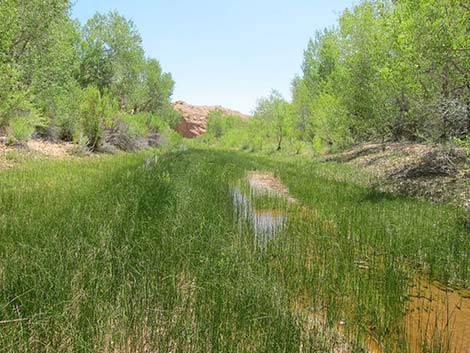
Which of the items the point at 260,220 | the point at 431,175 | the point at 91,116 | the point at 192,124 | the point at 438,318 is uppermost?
the point at 192,124

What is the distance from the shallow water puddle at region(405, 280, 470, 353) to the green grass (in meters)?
0.18

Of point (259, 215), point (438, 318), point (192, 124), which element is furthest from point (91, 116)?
point (192, 124)

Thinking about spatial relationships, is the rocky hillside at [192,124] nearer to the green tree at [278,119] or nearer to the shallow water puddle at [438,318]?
the green tree at [278,119]

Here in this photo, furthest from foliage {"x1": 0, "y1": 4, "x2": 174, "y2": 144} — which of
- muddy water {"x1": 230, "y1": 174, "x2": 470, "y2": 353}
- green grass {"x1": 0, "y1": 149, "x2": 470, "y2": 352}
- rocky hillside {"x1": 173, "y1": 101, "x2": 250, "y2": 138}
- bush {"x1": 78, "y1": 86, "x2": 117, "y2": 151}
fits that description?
rocky hillside {"x1": 173, "y1": 101, "x2": 250, "y2": 138}

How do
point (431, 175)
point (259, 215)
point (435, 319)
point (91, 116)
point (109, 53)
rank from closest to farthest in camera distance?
point (435, 319)
point (259, 215)
point (431, 175)
point (91, 116)
point (109, 53)

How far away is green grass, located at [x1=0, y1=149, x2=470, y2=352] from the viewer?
247 cm

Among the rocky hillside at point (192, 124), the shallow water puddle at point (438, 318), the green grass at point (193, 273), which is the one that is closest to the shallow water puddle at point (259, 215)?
the green grass at point (193, 273)

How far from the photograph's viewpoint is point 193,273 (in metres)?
3.66

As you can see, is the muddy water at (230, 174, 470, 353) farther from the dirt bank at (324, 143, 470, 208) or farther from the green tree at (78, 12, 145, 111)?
the green tree at (78, 12, 145, 111)

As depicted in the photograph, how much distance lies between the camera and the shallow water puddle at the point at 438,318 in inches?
111

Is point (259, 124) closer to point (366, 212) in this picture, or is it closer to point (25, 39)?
point (25, 39)

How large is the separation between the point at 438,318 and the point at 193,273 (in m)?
2.92

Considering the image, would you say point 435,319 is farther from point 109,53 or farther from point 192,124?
point 192,124

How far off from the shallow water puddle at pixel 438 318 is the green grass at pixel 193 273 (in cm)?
18
